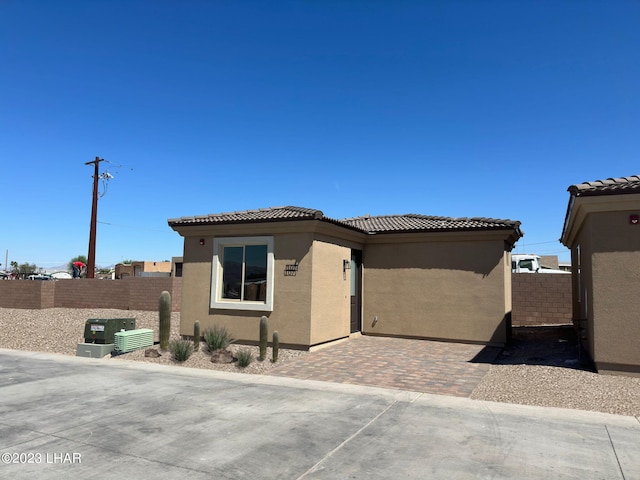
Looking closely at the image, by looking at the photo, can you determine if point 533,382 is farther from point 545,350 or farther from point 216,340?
point 216,340

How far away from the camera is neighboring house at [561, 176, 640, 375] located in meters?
8.63

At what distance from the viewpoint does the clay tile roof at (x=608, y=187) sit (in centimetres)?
857

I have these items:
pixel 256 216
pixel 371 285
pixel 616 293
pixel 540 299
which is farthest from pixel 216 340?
pixel 540 299

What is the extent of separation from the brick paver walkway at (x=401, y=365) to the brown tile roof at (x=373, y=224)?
345cm

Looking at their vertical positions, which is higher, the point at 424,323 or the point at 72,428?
the point at 424,323

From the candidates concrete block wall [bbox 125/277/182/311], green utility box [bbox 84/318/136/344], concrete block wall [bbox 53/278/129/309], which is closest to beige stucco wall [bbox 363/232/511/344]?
green utility box [bbox 84/318/136/344]

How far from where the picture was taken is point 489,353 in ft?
38.9

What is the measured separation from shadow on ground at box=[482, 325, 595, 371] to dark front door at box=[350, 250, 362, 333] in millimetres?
4586

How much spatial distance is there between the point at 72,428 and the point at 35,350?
367 inches

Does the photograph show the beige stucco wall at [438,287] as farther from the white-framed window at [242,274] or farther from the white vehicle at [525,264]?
the white vehicle at [525,264]

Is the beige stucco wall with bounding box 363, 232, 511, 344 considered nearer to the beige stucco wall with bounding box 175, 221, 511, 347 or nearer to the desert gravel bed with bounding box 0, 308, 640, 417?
the beige stucco wall with bounding box 175, 221, 511, 347

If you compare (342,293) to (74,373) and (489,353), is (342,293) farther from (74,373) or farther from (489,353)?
(74,373)

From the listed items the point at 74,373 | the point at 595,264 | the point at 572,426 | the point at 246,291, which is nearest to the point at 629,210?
the point at 595,264

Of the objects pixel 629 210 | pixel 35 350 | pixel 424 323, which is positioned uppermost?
pixel 629 210
